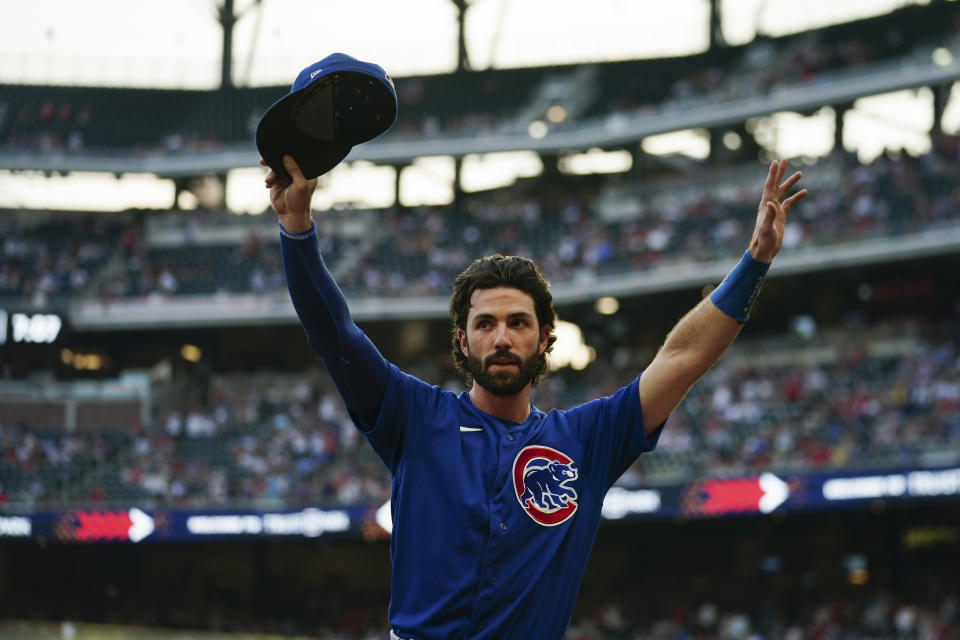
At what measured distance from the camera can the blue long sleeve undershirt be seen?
11.6ft

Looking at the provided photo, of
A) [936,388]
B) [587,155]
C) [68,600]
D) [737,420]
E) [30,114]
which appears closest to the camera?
[936,388]

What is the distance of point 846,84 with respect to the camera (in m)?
32.1

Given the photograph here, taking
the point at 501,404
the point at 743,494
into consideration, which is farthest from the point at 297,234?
the point at 743,494

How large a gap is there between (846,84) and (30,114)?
25.1 m

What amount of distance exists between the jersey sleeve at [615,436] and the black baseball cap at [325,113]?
1047 mm

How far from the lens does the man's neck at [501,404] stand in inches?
149

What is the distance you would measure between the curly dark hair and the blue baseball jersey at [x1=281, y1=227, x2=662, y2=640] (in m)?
0.24

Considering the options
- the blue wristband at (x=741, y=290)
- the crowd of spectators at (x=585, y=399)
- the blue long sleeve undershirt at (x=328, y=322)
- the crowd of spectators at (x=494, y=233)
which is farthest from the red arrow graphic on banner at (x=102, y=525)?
the blue wristband at (x=741, y=290)

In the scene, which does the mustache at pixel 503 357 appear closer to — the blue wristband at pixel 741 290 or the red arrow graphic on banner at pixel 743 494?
the blue wristband at pixel 741 290

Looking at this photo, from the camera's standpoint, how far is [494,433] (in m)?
3.76

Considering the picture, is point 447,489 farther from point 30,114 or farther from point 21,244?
point 30,114

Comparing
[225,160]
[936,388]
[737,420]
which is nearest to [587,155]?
[225,160]

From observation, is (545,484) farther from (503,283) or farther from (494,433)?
(503,283)


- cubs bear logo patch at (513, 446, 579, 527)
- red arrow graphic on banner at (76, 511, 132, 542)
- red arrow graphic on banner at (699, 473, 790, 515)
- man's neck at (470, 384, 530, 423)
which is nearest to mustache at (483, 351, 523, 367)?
man's neck at (470, 384, 530, 423)
